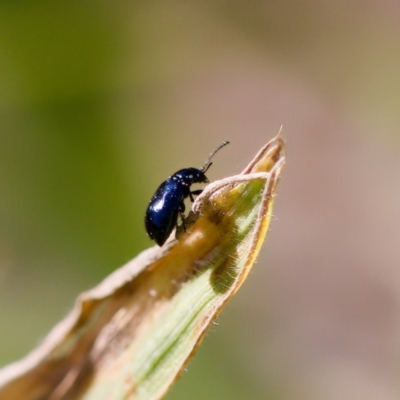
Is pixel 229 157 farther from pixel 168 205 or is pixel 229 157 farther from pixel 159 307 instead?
pixel 159 307

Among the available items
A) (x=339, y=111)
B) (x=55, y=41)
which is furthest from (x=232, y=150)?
(x=55, y=41)

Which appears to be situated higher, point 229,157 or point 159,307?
point 229,157

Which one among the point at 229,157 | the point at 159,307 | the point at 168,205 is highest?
the point at 229,157

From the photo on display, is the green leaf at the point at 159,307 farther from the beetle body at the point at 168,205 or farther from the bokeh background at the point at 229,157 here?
the bokeh background at the point at 229,157

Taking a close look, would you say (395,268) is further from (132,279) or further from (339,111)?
(132,279)

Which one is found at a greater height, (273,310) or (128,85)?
(128,85)

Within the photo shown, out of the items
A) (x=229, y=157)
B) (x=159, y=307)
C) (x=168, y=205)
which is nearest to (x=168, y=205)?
(x=168, y=205)

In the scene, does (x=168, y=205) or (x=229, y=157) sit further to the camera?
(x=229, y=157)
